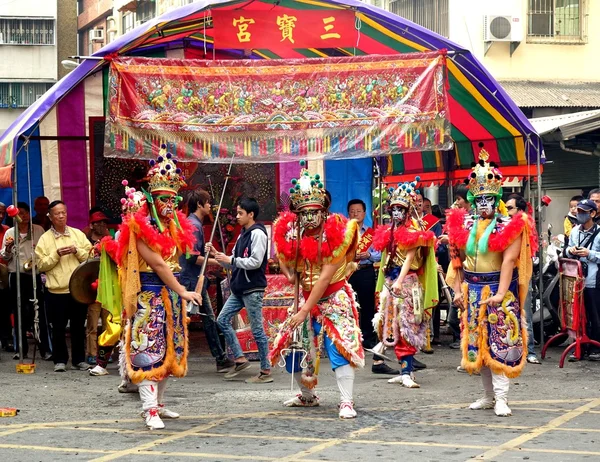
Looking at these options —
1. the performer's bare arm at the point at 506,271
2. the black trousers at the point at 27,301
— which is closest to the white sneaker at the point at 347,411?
the performer's bare arm at the point at 506,271

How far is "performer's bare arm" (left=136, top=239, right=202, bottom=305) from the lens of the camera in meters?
8.98

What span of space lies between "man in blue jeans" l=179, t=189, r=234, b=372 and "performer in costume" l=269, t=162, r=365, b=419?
9.79ft

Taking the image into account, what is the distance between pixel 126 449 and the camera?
8.01 meters

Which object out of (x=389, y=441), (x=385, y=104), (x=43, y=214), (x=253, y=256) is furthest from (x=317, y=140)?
(x=389, y=441)

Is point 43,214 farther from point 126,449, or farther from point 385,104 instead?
point 126,449

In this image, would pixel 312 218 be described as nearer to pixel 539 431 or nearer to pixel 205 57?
pixel 539 431

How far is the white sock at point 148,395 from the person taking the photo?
8.93 metres

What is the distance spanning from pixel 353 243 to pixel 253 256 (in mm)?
2522

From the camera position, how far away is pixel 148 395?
29.4 feet

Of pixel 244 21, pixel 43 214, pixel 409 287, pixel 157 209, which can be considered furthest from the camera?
pixel 43 214

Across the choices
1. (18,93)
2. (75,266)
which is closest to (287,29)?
(75,266)

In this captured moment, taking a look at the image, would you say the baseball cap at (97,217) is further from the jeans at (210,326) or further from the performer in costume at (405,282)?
A: the performer in costume at (405,282)

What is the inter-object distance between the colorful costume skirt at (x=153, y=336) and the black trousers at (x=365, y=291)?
15.8 feet

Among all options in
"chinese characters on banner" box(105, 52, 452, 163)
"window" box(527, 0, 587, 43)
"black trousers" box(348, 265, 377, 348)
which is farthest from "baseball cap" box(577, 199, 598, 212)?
"window" box(527, 0, 587, 43)
